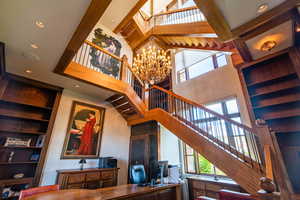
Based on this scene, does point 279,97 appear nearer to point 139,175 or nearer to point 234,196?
point 234,196

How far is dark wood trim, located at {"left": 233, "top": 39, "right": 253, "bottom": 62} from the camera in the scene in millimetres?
2375

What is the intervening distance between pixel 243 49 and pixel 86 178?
4.75 metres

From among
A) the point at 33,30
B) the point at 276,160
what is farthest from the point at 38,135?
the point at 276,160

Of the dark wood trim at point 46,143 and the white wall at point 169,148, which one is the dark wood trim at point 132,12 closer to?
the dark wood trim at point 46,143

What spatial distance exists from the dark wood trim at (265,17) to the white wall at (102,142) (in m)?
4.43

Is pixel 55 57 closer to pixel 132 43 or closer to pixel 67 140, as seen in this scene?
pixel 67 140

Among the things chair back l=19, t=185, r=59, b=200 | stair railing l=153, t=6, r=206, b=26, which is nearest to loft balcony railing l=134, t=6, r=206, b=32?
stair railing l=153, t=6, r=206, b=26

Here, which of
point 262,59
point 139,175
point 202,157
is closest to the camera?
point 262,59

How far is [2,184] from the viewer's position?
2.81 meters

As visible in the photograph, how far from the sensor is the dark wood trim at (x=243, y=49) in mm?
2375

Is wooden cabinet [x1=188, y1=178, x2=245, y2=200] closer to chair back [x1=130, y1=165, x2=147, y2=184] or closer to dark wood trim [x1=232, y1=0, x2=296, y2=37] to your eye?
chair back [x1=130, y1=165, x2=147, y2=184]

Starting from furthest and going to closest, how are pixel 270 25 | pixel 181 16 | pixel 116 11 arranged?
1. pixel 181 16
2. pixel 116 11
3. pixel 270 25

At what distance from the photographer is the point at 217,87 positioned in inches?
179

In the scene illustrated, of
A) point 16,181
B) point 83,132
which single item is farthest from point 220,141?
point 16,181
